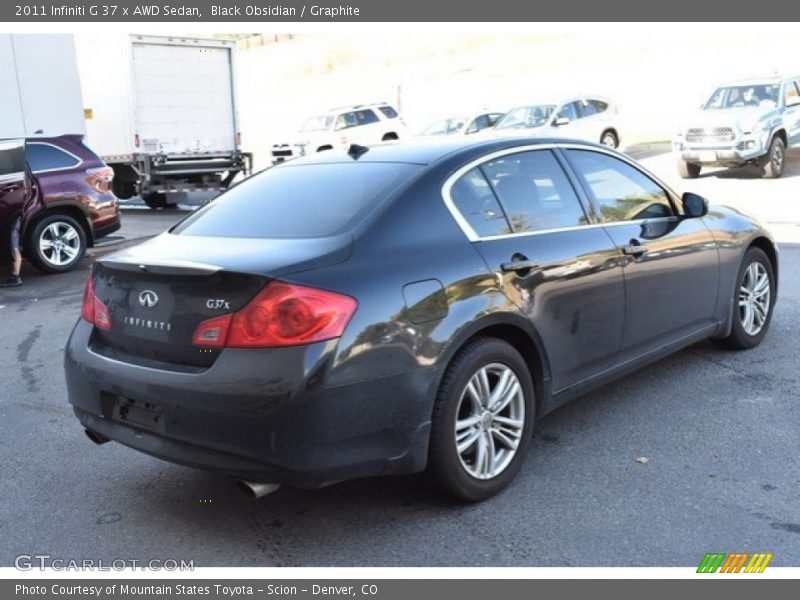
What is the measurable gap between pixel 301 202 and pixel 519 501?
1.73 m

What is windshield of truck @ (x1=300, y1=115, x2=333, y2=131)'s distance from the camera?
986 inches

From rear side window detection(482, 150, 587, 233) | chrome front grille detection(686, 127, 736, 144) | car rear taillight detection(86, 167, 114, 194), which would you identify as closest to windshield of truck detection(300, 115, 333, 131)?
chrome front grille detection(686, 127, 736, 144)

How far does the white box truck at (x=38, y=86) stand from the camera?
12.9 m

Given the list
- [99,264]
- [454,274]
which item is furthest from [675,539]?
[99,264]

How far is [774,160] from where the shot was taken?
58.9ft

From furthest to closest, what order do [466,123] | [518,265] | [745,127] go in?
[466,123]
[745,127]
[518,265]

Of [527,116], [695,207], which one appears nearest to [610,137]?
[527,116]

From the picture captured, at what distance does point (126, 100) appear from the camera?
54.2 feet

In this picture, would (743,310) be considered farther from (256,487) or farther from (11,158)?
(11,158)

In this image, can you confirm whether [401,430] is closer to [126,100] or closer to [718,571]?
[718,571]

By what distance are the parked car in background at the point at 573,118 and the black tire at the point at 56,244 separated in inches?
495

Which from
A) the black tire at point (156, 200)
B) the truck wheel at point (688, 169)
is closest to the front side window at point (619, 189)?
the black tire at point (156, 200)

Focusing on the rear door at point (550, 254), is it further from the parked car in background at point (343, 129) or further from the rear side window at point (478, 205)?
the parked car in background at point (343, 129)

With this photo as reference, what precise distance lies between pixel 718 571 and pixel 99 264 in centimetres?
297
